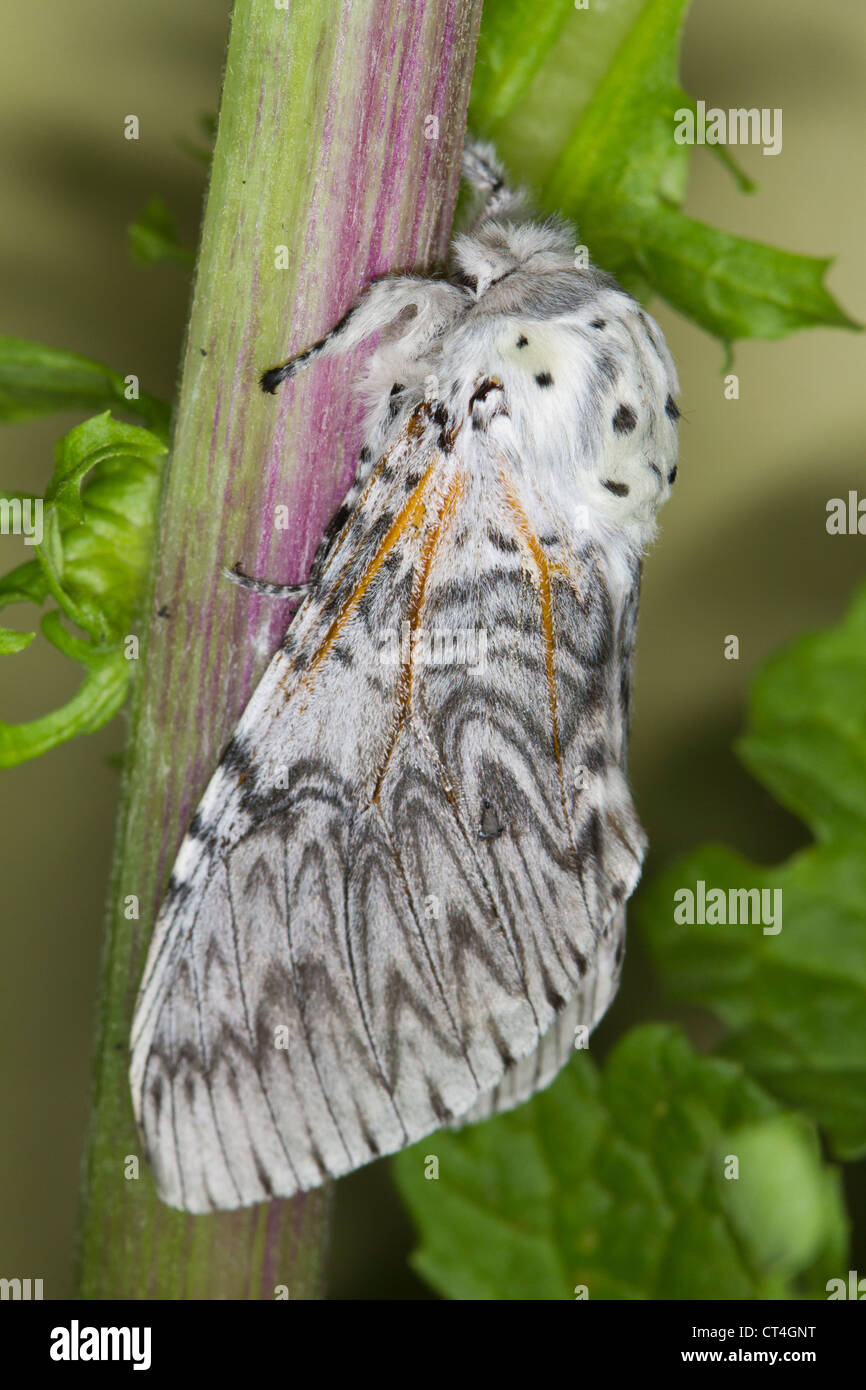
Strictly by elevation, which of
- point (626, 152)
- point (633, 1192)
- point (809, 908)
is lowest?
point (633, 1192)

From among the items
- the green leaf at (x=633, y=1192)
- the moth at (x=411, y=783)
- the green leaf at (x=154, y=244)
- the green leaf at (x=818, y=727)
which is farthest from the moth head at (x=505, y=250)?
the green leaf at (x=633, y=1192)

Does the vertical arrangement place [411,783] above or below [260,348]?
below

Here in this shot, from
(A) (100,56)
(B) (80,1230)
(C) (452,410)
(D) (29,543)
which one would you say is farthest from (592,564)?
(A) (100,56)

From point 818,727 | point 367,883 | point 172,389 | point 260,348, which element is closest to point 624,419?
point 260,348

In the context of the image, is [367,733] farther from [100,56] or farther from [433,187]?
[100,56]

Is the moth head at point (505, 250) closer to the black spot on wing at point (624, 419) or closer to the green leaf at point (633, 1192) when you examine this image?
the black spot on wing at point (624, 419)

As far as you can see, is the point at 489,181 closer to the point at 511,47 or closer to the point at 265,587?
the point at 511,47
